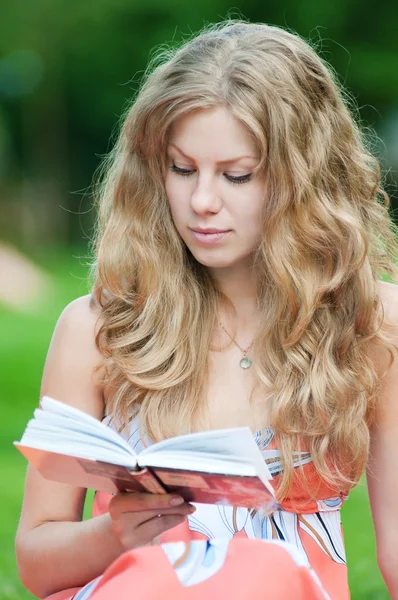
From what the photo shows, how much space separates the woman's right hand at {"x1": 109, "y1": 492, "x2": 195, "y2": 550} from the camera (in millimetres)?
1985

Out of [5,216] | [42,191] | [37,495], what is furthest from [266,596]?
[42,191]

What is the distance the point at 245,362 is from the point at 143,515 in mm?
649

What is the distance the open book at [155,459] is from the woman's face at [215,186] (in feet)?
2.16

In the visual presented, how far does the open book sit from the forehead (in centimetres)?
75

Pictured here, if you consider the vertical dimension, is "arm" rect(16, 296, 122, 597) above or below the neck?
below

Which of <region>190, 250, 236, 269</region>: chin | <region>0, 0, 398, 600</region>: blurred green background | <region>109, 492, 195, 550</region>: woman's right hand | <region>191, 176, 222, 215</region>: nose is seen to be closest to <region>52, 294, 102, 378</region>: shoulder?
<region>190, 250, 236, 269</region>: chin

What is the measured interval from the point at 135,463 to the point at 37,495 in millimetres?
735

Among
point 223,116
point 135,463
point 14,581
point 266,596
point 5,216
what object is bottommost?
point 5,216

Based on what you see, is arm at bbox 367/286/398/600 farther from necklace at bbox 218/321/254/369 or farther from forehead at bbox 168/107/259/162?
forehead at bbox 168/107/259/162

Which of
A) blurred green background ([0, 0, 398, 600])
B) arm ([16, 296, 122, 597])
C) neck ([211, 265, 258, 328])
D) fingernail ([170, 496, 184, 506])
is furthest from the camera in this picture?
blurred green background ([0, 0, 398, 600])

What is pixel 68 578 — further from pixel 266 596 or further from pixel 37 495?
pixel 266 596

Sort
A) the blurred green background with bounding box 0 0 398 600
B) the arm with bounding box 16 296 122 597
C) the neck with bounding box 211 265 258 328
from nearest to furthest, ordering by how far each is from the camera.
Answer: the arm with bounding box 16 296 122 597
the neck with bounding box 211 265 258 328
the blurred green background with bounding box 0 0 398 600

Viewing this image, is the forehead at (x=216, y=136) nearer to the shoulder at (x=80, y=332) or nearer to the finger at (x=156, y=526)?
the shoulder at (x=80, y=332)

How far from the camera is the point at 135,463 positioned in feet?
5.98
